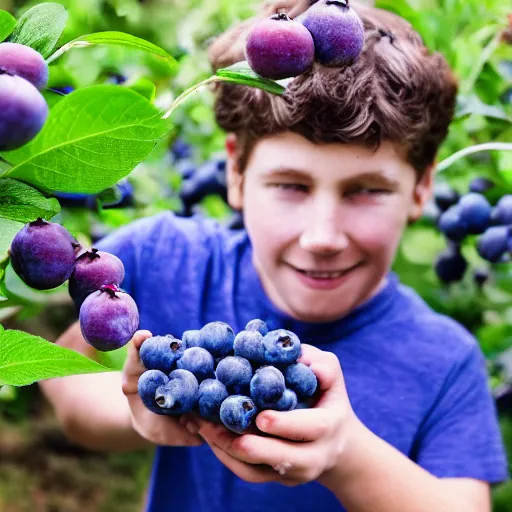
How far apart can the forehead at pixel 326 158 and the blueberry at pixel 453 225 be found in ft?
0.90

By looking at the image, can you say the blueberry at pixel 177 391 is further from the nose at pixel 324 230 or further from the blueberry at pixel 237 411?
the nose at pixel 324 230

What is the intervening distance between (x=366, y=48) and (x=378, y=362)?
509 mm

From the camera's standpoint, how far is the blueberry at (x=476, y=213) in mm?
1314

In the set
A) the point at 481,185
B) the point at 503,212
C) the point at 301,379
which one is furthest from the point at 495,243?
the point at 301,379

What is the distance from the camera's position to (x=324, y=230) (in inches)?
39.5

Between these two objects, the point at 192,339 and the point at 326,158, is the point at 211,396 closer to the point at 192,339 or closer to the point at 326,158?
the point at 192,339

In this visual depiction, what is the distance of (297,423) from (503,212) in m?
0.69

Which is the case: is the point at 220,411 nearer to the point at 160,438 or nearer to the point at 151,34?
the point at 160,438

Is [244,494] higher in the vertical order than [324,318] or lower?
lower

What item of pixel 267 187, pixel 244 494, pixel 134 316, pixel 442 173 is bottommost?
pixel 244 494

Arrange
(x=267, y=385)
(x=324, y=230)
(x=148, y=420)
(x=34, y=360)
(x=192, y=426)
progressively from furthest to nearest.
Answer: (x=324, y=230) → (x=148, y=420) → (x=192, y=426) → (x=267, y=385) → (x=34, y=360)

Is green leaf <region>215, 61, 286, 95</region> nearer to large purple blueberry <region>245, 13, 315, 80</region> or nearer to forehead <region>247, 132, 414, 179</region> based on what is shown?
large purple blueberry <region>245, 13, 315, 80</region>

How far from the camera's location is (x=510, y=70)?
1.64 metres

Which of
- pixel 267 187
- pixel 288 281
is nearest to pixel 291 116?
pixel 267 187
